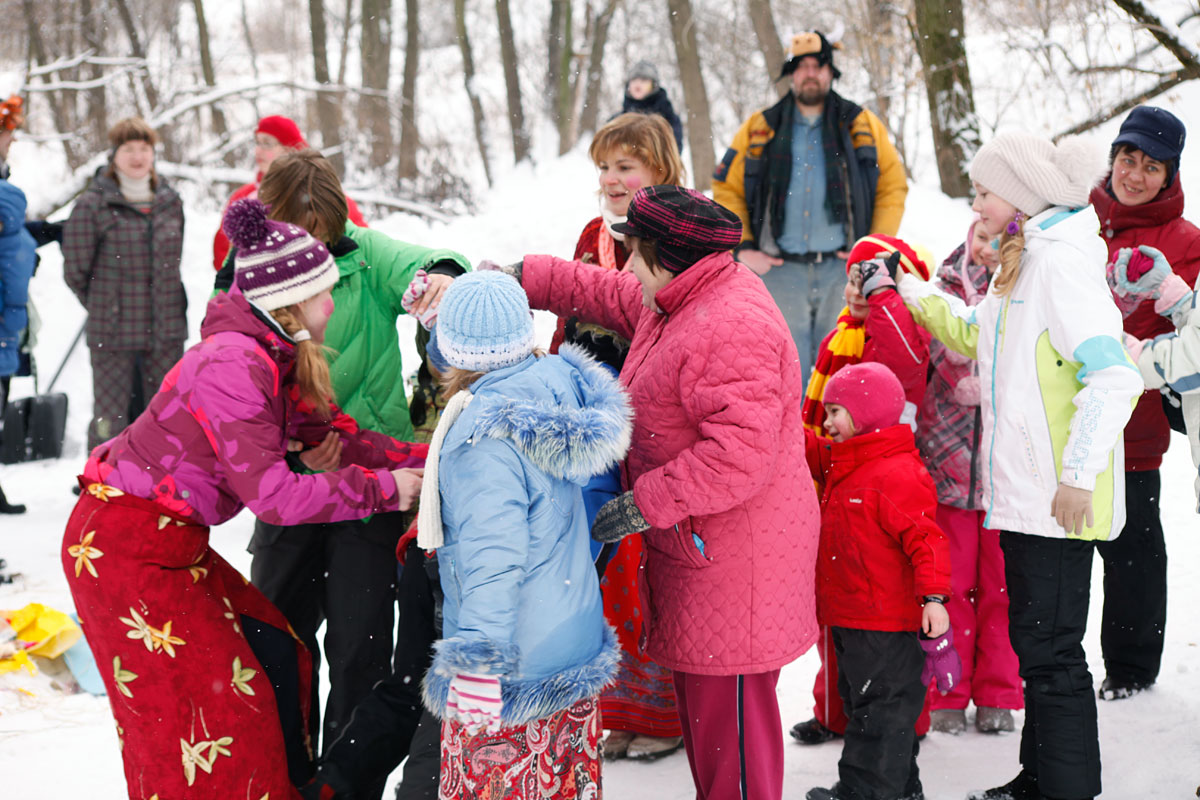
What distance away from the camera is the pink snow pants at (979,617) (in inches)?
143

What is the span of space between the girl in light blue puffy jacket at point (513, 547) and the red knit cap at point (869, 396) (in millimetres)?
930

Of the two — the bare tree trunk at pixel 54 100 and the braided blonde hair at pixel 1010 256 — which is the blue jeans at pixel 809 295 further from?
the bare tree trunk at pixel 54 100

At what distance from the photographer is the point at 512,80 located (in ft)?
48.4

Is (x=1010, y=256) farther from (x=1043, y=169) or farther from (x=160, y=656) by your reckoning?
(x=160, y=656)

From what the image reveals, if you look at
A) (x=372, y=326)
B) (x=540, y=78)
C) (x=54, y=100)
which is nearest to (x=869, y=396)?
(x=372, y=326)

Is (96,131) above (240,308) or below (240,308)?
above

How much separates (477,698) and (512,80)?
13.6 m

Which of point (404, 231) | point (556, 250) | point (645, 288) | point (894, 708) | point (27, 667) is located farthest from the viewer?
point (404, 231)

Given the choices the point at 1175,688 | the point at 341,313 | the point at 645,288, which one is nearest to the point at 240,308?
the point at 341,313

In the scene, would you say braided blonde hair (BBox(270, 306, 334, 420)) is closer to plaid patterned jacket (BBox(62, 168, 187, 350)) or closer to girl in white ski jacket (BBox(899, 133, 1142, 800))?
girl in white ski jacket (BBox(899, 133, 1142, 800))

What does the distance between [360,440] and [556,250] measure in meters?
6.86

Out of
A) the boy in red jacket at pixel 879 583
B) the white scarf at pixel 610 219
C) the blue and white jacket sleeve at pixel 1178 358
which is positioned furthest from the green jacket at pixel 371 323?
the blue and white jacket sleeve at pixel 1178 358

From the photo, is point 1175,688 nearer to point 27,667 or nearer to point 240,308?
point 240,308

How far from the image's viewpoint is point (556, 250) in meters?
9.92
